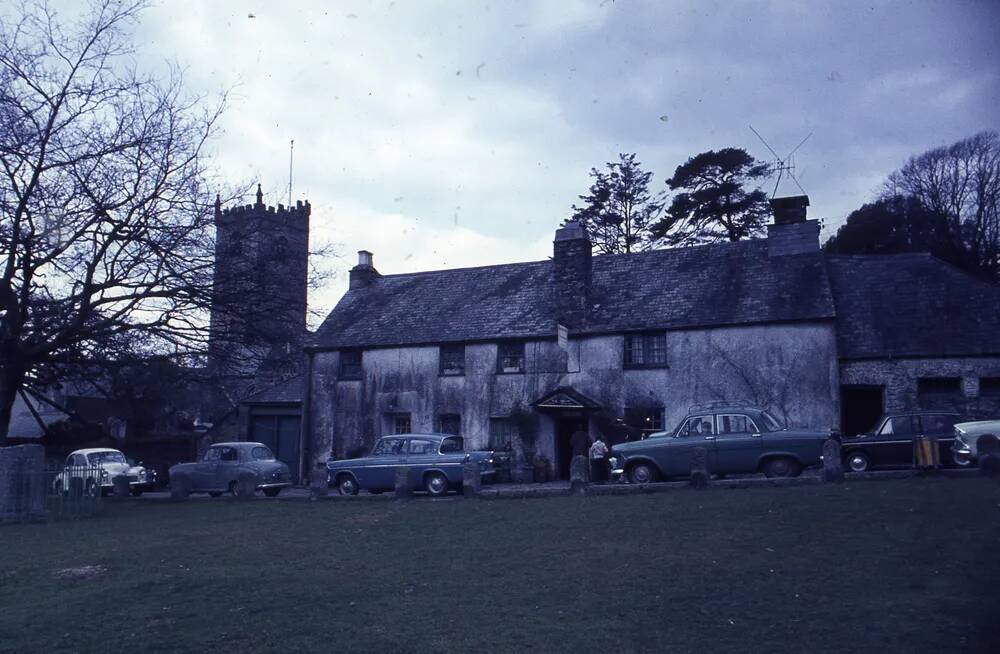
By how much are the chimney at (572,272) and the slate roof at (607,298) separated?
0.39 m

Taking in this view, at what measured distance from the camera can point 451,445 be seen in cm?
2248

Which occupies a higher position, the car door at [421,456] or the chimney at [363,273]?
the chimney at [363,273]

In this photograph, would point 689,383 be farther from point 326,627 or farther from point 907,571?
point 326,627

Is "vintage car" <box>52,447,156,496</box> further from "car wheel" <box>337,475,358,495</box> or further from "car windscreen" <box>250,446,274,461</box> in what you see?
"car wheel" <box>337,475,358,495</box>

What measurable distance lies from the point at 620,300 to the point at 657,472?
966 cm

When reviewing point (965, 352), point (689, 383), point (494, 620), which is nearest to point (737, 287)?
point (689, 383)

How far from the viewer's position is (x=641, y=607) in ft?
28.2

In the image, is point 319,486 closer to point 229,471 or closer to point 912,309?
point 229,471

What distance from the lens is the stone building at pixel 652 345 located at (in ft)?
80.6

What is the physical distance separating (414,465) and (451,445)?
111cm

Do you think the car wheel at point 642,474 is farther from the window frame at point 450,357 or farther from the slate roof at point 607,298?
the window frame at point 450,357

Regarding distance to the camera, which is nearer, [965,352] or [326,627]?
[326,627]

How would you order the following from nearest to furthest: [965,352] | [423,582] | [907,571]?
[907,571]
[423,582]
[965,352]

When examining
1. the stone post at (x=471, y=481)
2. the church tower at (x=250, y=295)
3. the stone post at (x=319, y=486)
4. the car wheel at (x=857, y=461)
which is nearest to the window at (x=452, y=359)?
the church tower at (x=250, y=295)
